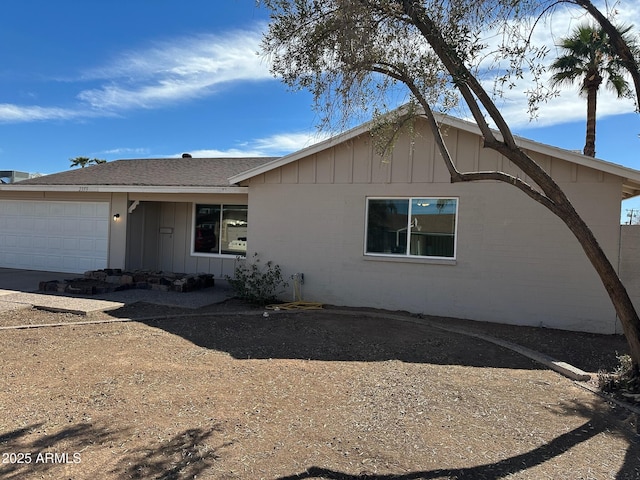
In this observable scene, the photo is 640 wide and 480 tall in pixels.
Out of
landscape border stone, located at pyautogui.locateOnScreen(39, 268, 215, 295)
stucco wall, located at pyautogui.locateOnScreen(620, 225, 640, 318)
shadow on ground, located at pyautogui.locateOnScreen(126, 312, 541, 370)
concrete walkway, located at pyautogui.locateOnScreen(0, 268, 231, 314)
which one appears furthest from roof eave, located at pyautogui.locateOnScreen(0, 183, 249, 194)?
stucco wall, located at pyautogui.locateOnScreen(620, 225, 640, 318)

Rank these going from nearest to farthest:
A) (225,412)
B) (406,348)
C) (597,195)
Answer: (225,412) < (406,348) < (597,195)

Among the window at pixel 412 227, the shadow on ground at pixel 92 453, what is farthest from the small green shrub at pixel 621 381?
the shadow on ground at pixel 92 453

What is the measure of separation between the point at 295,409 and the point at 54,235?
12544 mm

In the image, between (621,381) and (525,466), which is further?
(621,381)

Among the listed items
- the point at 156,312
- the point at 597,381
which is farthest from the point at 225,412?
the point at 156,312

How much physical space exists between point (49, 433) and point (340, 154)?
7.69 metres

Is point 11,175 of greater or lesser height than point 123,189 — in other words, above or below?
above

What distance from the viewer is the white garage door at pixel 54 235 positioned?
44.5 feet

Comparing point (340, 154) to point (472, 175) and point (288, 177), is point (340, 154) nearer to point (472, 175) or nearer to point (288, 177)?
point (288, 177)

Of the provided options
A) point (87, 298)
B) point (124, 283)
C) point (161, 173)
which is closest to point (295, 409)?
point (87, 298)

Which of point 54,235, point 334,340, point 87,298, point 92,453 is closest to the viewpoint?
point 92,453

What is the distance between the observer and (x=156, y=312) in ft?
29.3

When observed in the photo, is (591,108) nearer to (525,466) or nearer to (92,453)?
(525,466)

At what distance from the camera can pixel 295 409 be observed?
14.5 feet
